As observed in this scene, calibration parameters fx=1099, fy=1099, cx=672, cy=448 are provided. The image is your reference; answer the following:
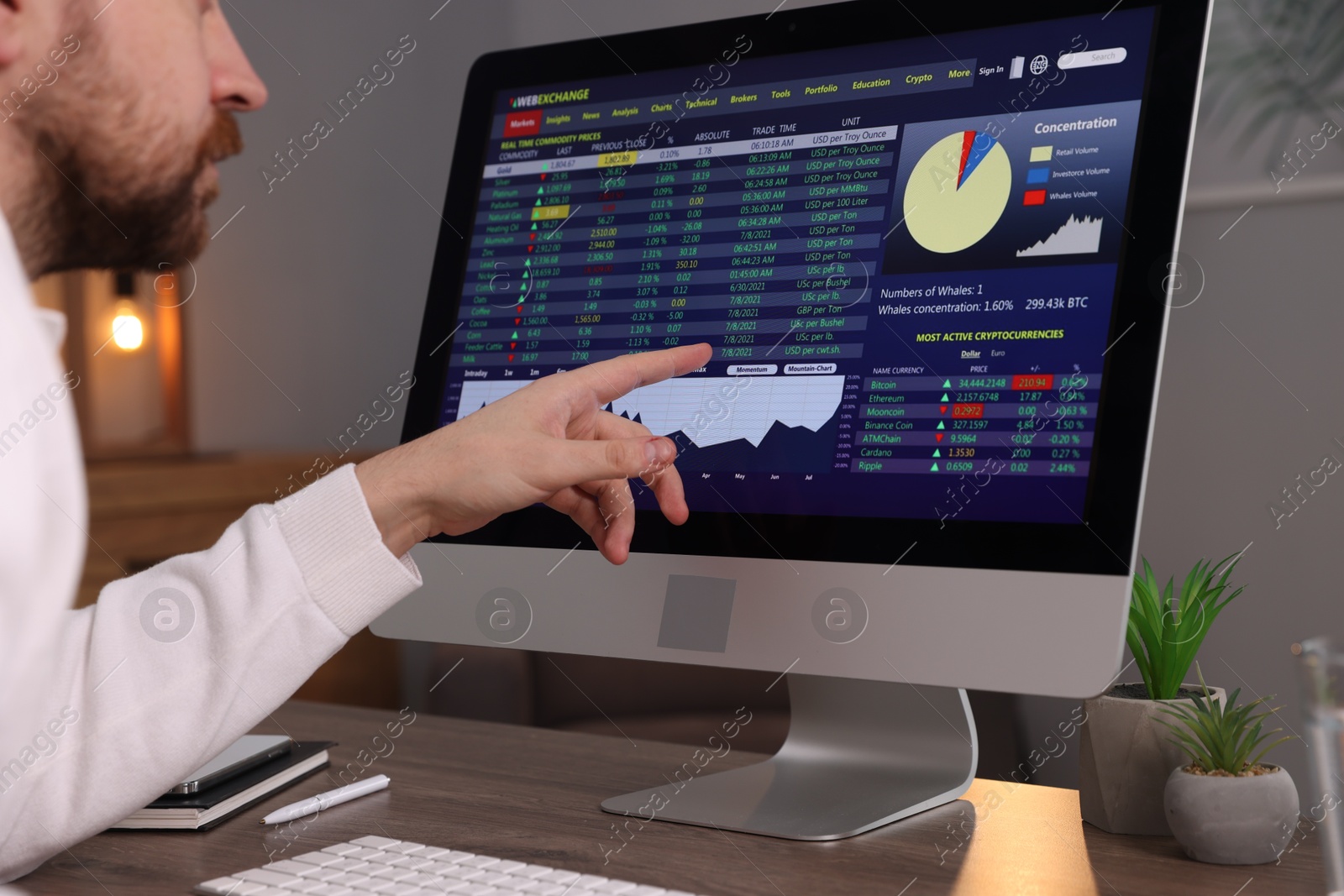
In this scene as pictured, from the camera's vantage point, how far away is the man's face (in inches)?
30.4

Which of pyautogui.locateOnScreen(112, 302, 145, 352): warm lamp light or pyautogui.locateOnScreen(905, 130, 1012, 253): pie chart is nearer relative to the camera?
pyautogui.locateOnScreen(905, 130, 1012, 253): pie chart

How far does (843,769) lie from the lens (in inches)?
35.5

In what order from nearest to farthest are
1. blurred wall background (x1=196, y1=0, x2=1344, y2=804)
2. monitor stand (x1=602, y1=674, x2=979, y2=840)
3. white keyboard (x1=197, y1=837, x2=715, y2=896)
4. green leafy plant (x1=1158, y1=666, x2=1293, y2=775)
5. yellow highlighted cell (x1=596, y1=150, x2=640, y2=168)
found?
white keyboard (x1=197, y1=837, x2=715, y2=896) < green leafy plant (x1=1158, y1=666, x2=1293, y2=775) < monitor stand (x1=602, y1=674, x2=979, y2=840) < yellow highlighted cell (x1=596, y1=150, x2=640, y2=168) < blurred wall background (x1=196, y1=0, x2=1344, y2=804)

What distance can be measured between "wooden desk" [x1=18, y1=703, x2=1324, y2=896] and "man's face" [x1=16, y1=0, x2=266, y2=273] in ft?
1.51

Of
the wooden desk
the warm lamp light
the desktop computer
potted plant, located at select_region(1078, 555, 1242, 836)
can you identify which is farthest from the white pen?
the warm lamp light

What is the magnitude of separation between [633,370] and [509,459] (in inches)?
4.4

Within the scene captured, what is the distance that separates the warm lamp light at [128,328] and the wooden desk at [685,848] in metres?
1.79

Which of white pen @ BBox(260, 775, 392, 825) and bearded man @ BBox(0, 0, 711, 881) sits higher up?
bearded man @ BBox(0, 0, 711, 881)

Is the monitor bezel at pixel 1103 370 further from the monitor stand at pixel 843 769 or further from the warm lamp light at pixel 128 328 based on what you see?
the warm lamp light at pixel 128 328

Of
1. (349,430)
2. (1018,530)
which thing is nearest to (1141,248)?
(1018,530)

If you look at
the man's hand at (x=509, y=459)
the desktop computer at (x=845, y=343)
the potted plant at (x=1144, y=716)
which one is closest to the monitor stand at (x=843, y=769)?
the desktop computer at (x=845, y=343)

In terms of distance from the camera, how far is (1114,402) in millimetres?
726

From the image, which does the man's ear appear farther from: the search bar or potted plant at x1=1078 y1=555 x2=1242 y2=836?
potted plant at x1=1078 y1=555 x2=1242 y2=836

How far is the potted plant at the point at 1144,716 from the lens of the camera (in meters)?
0.76
